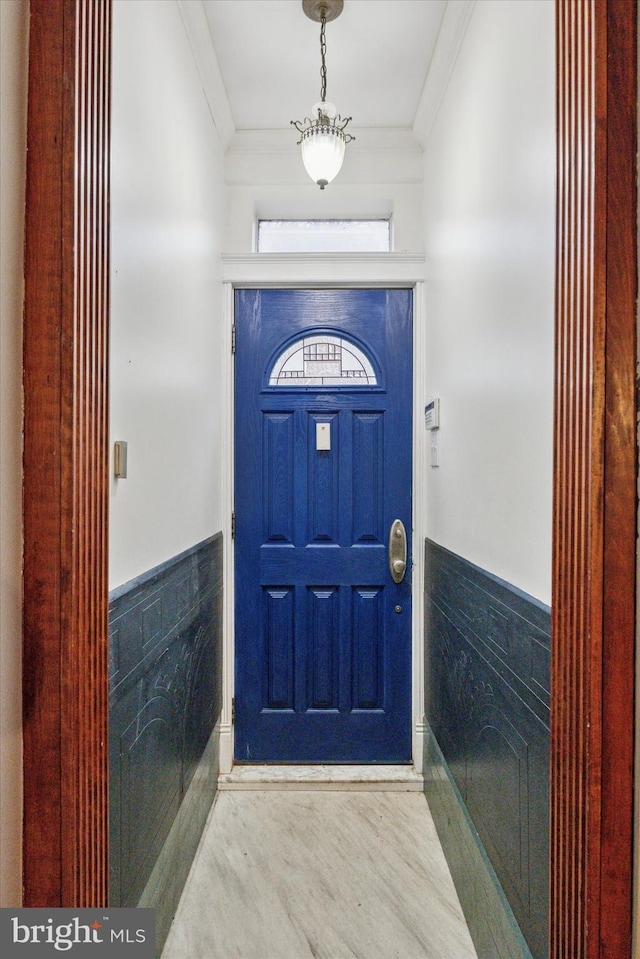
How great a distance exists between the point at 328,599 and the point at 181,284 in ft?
4.91

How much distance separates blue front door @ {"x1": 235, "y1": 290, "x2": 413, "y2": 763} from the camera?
260cm

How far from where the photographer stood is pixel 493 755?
1479 mm

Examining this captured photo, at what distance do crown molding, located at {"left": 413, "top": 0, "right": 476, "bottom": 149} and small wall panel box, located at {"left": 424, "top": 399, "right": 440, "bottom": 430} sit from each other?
3.74 feet

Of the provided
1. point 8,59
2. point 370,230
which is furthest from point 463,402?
point 8,59

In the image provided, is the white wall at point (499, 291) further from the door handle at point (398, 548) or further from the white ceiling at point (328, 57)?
the door handle at point (398, 548)

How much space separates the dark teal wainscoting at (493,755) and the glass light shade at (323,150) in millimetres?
1421

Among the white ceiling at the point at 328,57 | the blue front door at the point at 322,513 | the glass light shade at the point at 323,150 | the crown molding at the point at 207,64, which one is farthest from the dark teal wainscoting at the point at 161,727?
the white ceiling at the point at 328,57

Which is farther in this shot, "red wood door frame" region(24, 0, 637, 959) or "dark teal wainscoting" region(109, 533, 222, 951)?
"dark teal wainscoting" region(109, 533, 222, 951)

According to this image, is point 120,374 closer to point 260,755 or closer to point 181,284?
point 181,284

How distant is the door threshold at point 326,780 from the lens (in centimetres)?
246

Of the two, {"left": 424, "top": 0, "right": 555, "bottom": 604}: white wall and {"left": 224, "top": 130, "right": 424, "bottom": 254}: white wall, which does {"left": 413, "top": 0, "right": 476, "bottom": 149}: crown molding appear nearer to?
{"left": 424, "top": 0, "right": 555, "bottom": 604}: white wall

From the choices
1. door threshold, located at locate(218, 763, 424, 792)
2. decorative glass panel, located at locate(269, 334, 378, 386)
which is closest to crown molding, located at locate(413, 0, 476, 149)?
decorative glass panel, located at locate(269, 334, 378, 386)

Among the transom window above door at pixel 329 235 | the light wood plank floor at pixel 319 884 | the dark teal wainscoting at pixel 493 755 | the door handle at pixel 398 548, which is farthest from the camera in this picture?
the transom window above door at pixel 329 235

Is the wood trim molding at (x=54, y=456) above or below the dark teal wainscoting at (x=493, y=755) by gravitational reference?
above
